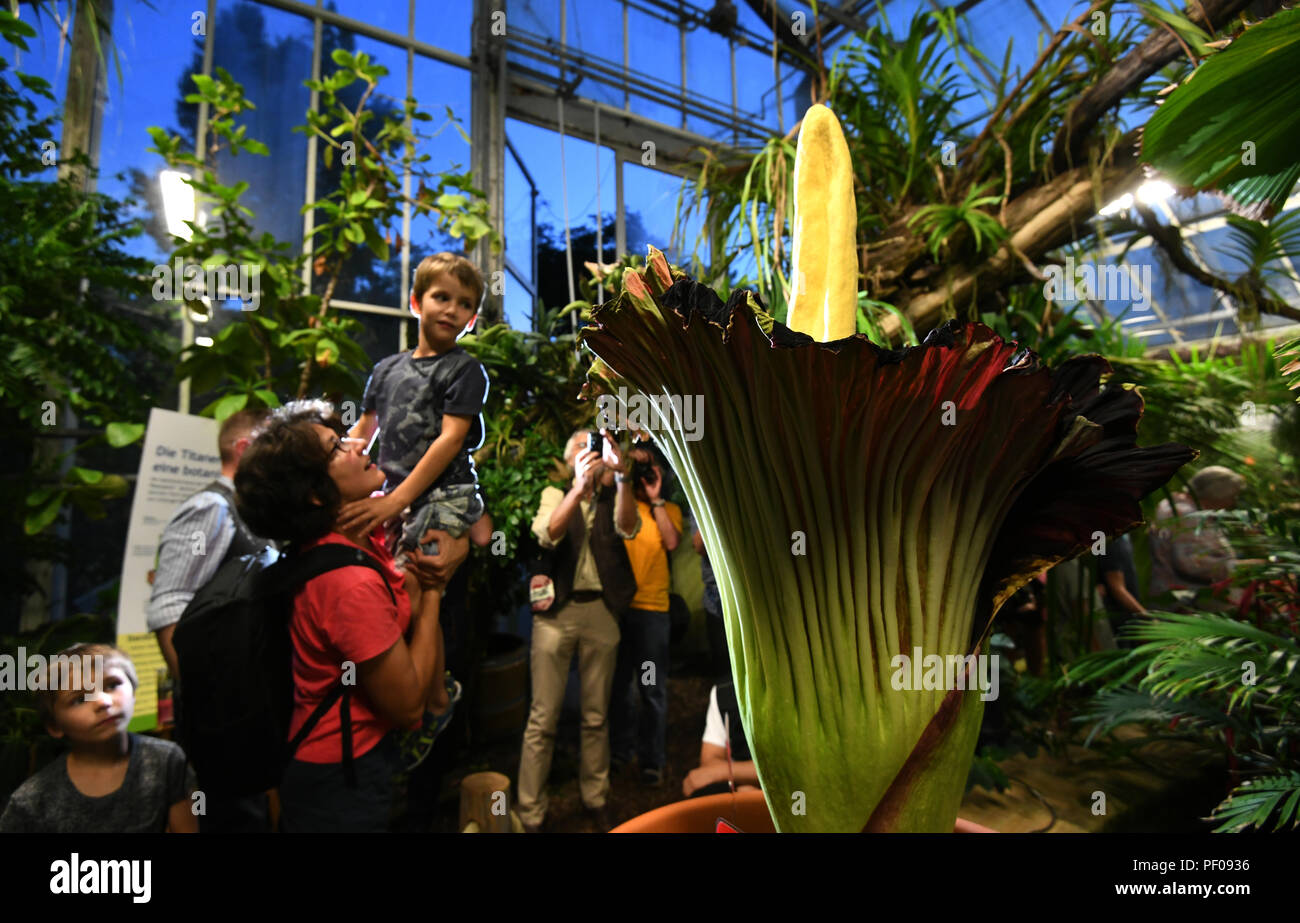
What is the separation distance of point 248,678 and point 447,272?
2.41ft

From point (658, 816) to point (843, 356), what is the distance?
0.33m

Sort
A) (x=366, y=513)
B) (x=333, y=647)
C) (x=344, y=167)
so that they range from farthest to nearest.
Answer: (x=344, y=167)
(x=366, y=513)
(x=333, y=647)

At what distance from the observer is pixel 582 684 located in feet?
6.13

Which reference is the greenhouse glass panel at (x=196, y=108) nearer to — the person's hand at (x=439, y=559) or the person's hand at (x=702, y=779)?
the person's hand at (x=439, y=559)

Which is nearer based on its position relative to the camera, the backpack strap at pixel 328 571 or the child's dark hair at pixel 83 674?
the backpack strap at pixel 328 571

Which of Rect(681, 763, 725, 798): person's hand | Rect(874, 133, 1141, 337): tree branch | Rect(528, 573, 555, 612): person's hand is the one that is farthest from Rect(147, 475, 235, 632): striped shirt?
Rect(874, 133, 1141, 337): tree branch

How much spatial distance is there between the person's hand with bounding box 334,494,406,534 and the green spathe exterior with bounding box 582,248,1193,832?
80 centimetres

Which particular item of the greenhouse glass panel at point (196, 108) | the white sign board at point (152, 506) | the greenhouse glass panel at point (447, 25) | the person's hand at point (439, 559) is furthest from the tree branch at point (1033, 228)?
the greenhouse glass panel at point (447, 25)

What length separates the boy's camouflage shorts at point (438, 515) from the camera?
1070mm

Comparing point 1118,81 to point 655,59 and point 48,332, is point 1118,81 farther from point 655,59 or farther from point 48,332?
point 655,59

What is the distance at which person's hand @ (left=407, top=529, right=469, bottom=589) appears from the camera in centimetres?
98

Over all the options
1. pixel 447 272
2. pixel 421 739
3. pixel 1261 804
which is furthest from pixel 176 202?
pixel 1261 804

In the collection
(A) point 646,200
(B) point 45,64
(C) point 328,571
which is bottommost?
(C) point 328,571

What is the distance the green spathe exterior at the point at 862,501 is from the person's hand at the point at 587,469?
4.48ft
